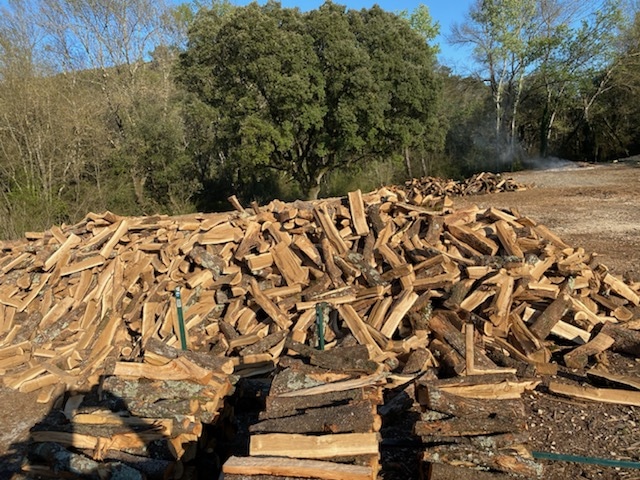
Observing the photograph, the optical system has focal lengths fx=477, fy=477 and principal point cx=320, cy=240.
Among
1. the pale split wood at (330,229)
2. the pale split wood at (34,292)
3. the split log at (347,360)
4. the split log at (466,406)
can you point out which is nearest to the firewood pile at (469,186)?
the pale split wood at (330,229)

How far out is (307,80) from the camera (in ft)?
54.8

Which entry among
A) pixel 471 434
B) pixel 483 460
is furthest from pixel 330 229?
pixel 483 460

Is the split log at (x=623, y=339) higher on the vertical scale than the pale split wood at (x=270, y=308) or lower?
lower

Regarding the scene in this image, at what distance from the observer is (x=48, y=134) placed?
14461mm

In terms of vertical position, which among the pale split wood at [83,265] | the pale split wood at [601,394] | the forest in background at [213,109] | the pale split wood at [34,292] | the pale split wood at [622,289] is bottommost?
the pale split wood at [601,394]

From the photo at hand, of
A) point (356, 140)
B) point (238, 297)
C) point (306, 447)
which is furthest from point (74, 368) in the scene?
point (356, 140)

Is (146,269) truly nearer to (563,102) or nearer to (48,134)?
(48,134)

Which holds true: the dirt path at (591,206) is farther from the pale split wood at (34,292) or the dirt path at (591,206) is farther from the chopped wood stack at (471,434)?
the pale split wood at (34,292)

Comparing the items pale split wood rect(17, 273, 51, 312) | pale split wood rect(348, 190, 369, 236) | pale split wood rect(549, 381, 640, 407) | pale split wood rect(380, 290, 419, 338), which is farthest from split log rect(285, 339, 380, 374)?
pale split wood rect(17, 273, 51, 312)

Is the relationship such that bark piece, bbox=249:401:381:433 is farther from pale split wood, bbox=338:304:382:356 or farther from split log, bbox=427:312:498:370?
split log, bbox=427:312:498:370

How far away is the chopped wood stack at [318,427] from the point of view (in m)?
2.36

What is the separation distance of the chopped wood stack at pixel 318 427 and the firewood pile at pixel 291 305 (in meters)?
0.04

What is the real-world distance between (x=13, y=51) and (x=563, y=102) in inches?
1062

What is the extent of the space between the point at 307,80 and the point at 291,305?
13.2 metres
